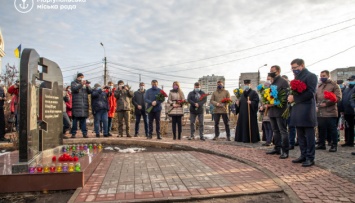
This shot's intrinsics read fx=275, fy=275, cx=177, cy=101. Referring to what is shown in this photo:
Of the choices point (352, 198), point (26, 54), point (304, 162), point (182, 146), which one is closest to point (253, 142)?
point (182, 146)

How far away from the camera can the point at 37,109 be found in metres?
5.07

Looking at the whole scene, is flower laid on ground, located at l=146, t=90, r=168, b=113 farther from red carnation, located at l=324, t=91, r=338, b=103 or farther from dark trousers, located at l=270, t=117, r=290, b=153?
red carnation, located at l=324, t=91, r=338, b=103

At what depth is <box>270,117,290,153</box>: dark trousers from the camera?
6316 millimetres

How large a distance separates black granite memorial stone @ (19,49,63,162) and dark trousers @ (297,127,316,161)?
512 centimetres

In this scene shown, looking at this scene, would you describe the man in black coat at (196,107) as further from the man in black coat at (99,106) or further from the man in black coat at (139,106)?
the man in black coat at (99,106)

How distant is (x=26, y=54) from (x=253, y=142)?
7.24 m

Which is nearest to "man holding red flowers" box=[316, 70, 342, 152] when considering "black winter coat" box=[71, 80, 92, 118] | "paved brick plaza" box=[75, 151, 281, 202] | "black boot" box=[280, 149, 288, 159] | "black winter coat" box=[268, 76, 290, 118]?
"black winter coat" box=[268, 76, 290, 118]

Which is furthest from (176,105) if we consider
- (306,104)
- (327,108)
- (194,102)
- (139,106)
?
(306,104)

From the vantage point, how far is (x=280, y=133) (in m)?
6.60

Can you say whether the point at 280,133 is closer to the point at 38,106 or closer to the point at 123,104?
the point at 38,106

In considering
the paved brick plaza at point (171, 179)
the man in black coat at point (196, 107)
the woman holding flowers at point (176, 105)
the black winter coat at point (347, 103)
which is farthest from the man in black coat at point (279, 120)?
the woman holding flowers at point (176, 105)

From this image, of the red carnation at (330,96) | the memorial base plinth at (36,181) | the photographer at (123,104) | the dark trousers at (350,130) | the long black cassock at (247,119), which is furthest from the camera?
the photographer at (123,104)

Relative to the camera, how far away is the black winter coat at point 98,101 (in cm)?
1022

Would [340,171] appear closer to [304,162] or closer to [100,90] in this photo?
[304,162]
